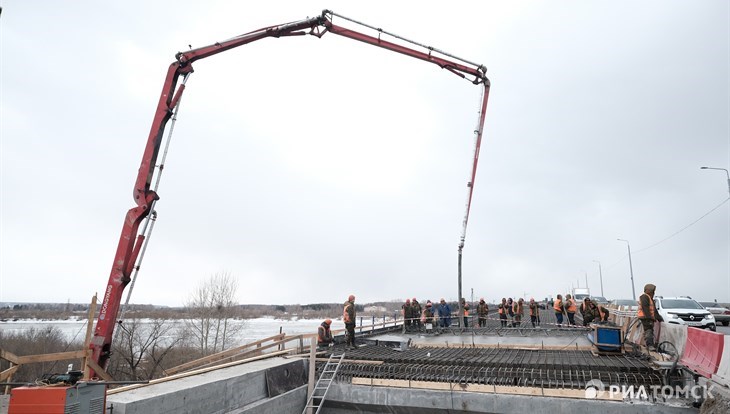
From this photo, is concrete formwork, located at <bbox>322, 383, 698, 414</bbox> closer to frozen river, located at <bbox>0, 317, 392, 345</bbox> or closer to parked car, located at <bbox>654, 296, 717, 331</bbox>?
parked car, located at <bbox>654, 296, 717, 331</bbox>

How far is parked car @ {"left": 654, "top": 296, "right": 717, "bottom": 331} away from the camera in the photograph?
1748 centimetres

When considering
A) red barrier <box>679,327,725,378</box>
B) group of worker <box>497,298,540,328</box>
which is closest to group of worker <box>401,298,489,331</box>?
group of worker <box>497,298,540,328</box>

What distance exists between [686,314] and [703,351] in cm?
1198

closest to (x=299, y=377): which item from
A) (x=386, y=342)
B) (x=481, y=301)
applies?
(x=386, y=342)

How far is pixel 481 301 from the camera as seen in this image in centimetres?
2342

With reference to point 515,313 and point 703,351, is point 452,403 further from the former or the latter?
point 515,313

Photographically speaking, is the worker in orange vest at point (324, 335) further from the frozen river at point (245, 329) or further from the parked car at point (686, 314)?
the frozen river at point (245, 329)

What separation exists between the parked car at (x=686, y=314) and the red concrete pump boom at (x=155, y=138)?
12650mm

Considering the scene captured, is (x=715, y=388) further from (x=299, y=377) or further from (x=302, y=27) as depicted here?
(x=302, y=27)

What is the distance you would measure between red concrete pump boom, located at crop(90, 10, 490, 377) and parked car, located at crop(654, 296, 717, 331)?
12650mm

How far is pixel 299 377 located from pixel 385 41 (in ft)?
37.7

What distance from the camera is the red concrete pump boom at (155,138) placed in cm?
1015

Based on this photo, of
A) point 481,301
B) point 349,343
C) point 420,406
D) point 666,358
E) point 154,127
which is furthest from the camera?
point 481,301

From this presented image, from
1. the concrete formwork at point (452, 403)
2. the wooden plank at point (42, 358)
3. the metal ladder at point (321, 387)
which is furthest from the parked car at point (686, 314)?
the wooden plank at point (42, 358)
